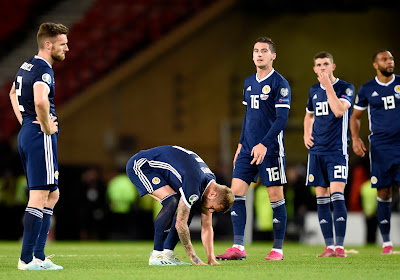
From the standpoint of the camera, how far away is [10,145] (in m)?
18.5

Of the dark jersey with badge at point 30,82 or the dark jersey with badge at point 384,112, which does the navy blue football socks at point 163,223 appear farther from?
the dark jersey with badge at point 384,112

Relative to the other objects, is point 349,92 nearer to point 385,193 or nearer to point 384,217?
point 385,193

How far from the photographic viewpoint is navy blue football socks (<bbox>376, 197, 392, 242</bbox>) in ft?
32.9

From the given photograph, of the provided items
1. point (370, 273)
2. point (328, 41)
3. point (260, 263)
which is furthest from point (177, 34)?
point (370, 273)

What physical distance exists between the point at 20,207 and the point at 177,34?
6.35 metres

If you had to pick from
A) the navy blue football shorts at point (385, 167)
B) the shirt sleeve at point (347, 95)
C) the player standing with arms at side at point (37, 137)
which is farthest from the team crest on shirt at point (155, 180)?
the navy blue football shorts at point (385, 167)

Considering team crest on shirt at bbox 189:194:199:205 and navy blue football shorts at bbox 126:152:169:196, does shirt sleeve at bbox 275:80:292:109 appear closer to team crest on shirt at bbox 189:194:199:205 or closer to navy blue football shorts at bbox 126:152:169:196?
navy blue football shorts at bbox 126:152:169:196

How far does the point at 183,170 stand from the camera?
7.47 metres

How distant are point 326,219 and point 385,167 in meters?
1.07

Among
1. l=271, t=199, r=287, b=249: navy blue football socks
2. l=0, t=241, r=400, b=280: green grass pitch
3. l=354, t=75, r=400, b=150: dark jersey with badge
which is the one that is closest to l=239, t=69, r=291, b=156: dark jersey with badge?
l=271, t=199, r=287, b=249: navy blue football socks

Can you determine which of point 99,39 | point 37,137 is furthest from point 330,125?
Answer: point 99,39

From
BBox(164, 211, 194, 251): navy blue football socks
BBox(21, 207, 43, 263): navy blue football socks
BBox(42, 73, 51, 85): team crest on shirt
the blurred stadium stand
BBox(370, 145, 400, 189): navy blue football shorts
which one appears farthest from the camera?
the blurred stadium stand

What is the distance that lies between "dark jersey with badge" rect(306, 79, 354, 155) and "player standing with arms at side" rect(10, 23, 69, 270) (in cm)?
359

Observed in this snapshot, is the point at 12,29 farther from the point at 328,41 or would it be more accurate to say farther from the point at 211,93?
the point at 328,41
